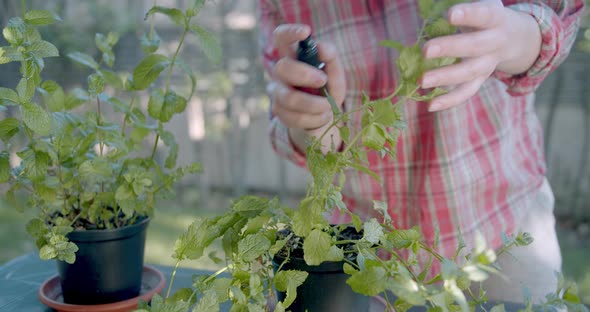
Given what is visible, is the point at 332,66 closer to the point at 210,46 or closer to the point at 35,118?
the point at 210,46

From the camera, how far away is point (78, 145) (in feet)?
2.70

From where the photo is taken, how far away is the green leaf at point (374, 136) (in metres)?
0.55

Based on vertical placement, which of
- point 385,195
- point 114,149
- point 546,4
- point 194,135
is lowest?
point 194,135

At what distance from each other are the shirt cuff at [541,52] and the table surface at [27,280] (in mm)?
631

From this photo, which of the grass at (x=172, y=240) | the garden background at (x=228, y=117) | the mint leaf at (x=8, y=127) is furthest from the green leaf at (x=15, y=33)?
the garden background at (x=228, y=117)

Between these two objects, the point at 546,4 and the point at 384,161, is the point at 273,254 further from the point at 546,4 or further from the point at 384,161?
the point at 546,4

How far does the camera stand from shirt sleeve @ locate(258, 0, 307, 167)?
3.79 ft

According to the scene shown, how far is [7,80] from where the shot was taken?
3.62m

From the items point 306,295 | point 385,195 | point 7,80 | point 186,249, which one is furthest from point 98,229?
point 7,80

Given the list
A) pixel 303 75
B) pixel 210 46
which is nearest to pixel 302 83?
pixel 303 75

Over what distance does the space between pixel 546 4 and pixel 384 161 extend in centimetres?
42

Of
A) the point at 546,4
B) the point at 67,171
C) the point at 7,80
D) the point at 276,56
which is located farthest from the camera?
the point at 7,80

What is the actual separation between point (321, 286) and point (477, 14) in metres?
0.39

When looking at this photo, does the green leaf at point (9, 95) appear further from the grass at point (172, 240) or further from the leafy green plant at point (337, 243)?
the grass at point (172, 240)
